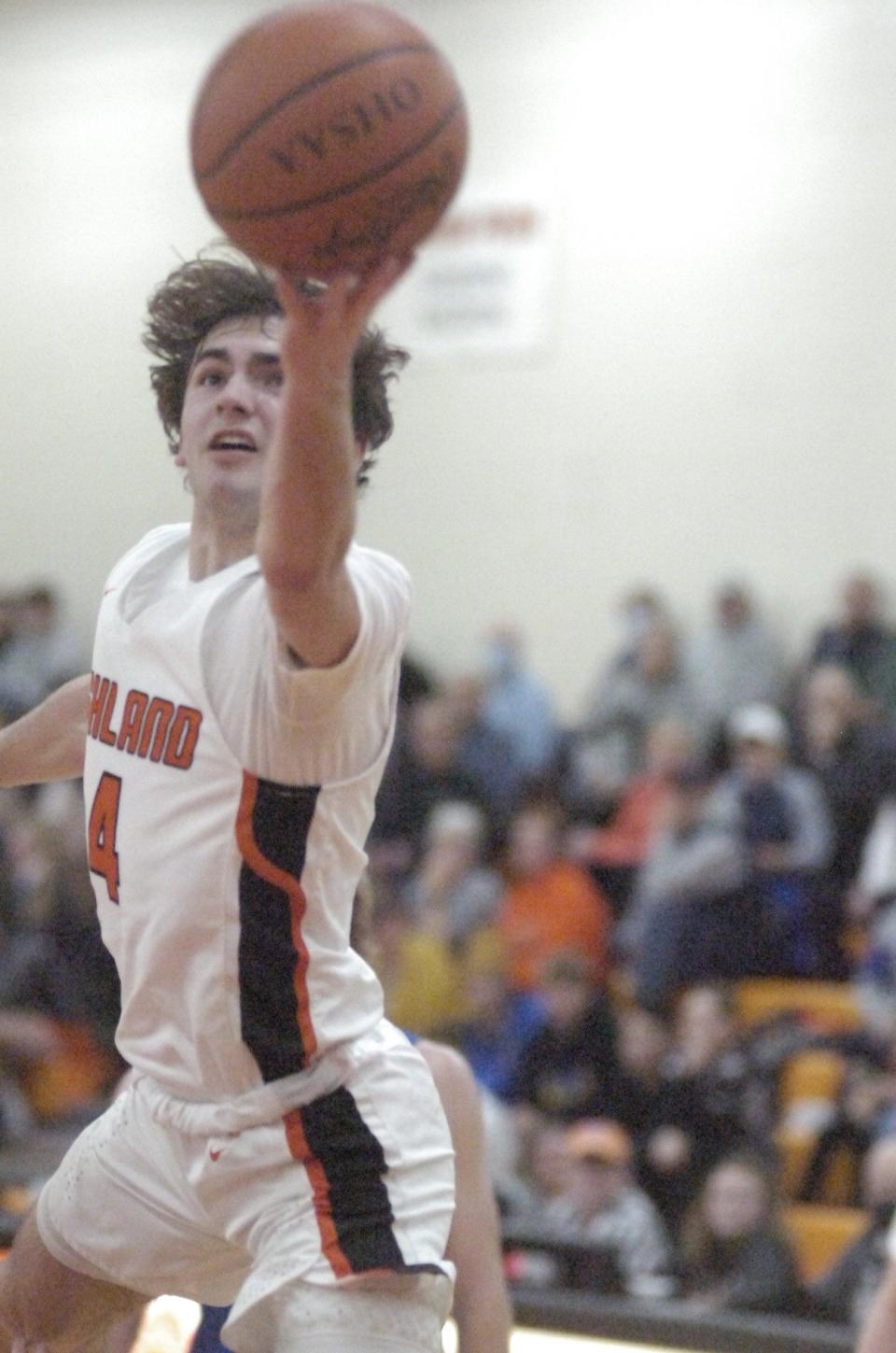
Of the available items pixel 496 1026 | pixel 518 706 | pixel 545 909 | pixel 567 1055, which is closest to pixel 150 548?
pixel 567 1055

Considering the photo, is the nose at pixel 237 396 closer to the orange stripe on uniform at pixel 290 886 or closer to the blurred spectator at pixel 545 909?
the orange stripe on uniform at pixel 290 886

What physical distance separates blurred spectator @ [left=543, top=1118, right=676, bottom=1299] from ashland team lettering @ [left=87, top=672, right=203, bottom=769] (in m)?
4.09

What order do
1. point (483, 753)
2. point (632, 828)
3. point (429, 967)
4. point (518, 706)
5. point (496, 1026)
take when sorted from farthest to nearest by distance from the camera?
1. point (518, 706)
2. point (483, 753)
3. point (632, 828)
4. point (429, 967)
5. point (496, 1026)

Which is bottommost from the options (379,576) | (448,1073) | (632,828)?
(632,828)

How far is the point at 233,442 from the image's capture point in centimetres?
287

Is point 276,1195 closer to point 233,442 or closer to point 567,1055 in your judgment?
point 233,442

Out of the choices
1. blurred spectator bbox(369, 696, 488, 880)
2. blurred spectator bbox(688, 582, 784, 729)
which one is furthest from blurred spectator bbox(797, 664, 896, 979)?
blurred spectator bbox(369, 696, 488, 880)

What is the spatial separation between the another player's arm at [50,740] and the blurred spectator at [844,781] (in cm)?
602

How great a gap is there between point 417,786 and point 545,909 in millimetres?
1137

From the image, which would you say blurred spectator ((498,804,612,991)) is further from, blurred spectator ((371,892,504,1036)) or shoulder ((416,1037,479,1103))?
shoulder ((416,1037,479,1103))

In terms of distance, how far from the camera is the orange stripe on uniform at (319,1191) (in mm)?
2623

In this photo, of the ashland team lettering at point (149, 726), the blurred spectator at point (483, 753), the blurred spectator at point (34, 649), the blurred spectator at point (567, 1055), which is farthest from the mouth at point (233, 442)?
the blurred spectator at point (34, 649)

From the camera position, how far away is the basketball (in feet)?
7.97

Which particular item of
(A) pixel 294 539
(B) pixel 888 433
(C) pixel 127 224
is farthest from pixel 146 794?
(C) pixel 127 224
